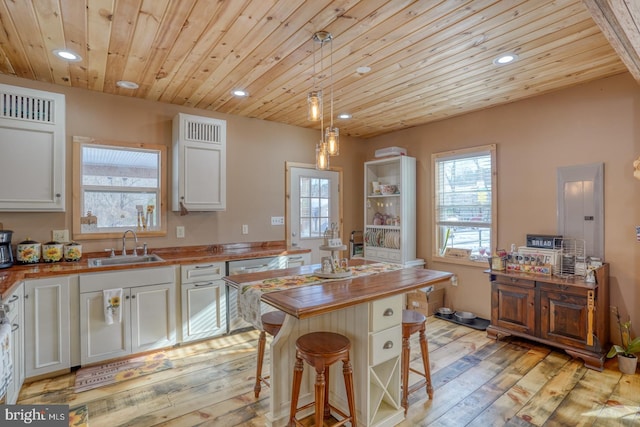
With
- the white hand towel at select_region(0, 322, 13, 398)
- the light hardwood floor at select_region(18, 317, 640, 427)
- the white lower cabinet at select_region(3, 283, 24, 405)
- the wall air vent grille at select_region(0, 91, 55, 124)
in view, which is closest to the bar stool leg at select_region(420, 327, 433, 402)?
the light hardwood floor at select_region(18, 317, 640, 427)

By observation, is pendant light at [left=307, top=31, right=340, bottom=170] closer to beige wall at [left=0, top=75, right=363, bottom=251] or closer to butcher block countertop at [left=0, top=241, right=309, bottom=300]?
butcher block countertop at [left=0, top=241, right=309, bottom=300]

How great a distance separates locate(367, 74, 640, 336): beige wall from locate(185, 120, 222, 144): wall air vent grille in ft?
8.79

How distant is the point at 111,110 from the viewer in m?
3.36

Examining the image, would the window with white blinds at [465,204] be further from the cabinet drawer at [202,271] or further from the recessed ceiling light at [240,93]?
the cabinet drawer at [202,271]

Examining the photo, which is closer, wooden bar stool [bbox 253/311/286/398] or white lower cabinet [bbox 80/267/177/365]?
wooden bar stool [bbox 253/311/286/398]

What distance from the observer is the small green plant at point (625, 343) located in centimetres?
265

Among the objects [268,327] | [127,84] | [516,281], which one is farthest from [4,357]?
[516,281]

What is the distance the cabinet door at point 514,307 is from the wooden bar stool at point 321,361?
2.13m

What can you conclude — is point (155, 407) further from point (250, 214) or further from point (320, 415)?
point (250, 214)

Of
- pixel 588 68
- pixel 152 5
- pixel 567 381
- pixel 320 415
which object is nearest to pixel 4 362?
pixel 320 415

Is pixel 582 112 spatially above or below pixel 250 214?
above

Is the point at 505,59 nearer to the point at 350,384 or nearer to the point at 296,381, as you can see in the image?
the point at 350,384

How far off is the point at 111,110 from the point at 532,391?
14.6 ft

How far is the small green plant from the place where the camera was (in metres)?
2.65
